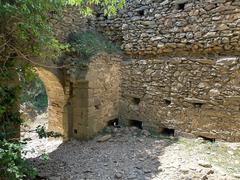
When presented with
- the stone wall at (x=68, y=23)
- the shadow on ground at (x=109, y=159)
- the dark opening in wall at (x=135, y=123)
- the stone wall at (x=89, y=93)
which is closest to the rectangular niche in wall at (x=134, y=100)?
the dark opening in wall at (x=135, y=123)

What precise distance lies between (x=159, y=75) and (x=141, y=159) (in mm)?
2223

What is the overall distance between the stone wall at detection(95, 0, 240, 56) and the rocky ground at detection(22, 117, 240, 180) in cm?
207

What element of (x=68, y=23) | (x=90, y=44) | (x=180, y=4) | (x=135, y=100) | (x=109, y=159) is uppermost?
(x=180, y=4)

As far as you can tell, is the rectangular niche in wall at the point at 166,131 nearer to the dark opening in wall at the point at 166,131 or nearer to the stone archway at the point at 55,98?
the dark opening in wall at the point at 166,131

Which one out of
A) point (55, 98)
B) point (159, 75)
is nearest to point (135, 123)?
point (159, 75)

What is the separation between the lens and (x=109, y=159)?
4.35 meters

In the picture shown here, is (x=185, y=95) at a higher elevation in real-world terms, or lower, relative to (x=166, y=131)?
higher

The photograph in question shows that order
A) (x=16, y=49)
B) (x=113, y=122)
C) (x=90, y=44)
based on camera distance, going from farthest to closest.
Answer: (x=113, y=122)
(x=90, y=44)
(x=16, y=49)

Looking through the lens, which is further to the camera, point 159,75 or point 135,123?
point 135,123

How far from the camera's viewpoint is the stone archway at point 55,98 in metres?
5.43

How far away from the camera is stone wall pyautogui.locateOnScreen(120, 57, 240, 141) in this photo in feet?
15.7

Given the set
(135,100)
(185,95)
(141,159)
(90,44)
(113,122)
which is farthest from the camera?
(113,122)

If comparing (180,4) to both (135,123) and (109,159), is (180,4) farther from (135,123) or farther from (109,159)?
(109,159)

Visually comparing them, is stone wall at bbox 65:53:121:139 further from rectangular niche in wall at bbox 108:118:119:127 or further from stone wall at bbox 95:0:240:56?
stone wall at bbox 95:0:240:56
